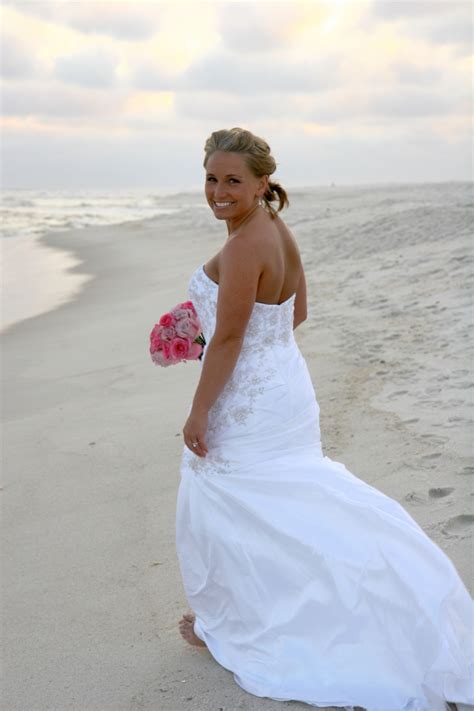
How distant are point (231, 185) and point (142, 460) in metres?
2.94

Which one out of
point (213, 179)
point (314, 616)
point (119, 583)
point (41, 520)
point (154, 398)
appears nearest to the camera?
point (314, 616)

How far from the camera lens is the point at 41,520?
15.5ft

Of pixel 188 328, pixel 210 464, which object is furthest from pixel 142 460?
pixel 210 464

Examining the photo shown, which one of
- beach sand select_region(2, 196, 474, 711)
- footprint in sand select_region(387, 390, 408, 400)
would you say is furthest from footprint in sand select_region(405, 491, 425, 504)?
footprint in sand select_region(387, 390, 408, 400)

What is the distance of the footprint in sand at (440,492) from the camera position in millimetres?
4355

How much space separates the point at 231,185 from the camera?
298 cm

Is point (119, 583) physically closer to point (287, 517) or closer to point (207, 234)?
point (287, 517)

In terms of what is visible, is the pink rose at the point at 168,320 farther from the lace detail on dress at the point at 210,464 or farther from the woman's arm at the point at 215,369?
the lace detail on dress at the point at 210,464

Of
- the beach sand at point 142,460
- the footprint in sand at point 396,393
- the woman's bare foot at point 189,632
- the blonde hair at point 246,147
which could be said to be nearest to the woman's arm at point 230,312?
the blonde hair at point 246,147

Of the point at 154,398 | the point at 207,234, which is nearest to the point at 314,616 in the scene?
A: the point at 154,398

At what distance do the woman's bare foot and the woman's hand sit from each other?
768mm

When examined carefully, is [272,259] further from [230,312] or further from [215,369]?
[215,369]

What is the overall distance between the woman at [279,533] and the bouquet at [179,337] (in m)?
0.19

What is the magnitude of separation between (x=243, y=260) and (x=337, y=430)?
2912 mm
